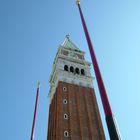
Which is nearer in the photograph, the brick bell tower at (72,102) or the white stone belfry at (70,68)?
the brick bell tower at (72,102)

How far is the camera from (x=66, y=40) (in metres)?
48.5

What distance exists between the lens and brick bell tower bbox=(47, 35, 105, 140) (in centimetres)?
2766

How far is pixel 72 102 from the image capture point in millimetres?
31531

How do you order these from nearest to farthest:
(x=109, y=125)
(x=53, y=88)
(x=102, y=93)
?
(x=109, y=125) < (x=102, y=93) < (x=53, y=88)

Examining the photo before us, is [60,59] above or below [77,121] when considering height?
above

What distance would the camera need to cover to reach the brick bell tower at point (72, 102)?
2766 cm

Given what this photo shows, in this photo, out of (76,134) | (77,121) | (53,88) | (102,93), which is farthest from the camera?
(53,88)

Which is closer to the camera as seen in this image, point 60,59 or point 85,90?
point 85,90

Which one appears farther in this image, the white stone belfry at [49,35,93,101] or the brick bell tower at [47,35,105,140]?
the white stone belfry at [49,35,93,101]

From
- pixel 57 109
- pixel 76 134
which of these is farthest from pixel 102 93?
pixel 57 109

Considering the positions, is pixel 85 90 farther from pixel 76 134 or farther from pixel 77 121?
pixel 76 134

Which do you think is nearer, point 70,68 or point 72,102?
point 72,102

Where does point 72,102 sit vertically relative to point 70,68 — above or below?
below

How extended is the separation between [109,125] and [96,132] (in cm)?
2403
